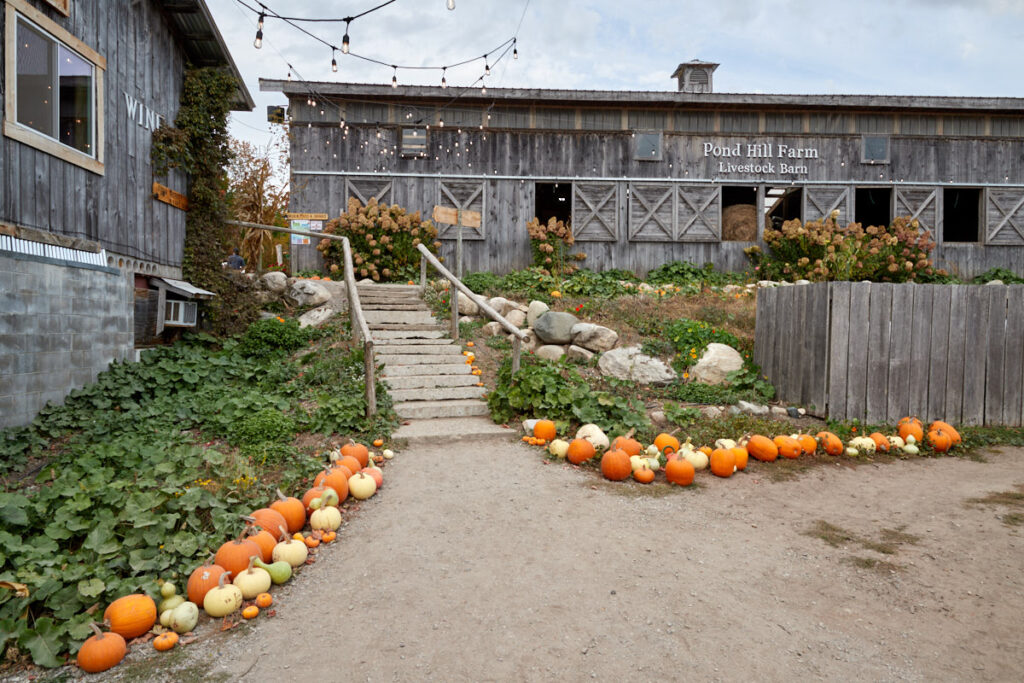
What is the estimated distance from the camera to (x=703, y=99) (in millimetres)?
13852

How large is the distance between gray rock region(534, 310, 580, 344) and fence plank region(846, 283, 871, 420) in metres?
3.54

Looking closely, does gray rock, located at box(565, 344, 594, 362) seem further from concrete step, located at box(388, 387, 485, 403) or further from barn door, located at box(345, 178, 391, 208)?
barn door, located at box(345, 178, 391, 208)

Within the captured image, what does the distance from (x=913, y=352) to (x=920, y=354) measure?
0.09 m

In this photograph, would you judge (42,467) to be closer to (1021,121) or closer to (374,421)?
(374,421)

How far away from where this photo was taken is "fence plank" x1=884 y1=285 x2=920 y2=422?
630 cm

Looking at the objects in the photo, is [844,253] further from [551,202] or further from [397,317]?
[551,202]

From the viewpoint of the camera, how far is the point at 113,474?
4141 millimetres

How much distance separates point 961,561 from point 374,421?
15.2 feet

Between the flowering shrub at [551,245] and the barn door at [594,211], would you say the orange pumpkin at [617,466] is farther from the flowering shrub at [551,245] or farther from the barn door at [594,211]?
the barn door at [594,211]

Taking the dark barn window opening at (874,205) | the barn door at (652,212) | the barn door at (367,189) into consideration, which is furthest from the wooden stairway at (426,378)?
the dark barn window opening at (874,205)

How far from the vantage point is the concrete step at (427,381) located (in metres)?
6.74

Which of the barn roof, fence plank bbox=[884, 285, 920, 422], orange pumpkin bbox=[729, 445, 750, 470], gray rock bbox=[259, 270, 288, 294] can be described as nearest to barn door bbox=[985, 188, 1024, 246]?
the barn roof

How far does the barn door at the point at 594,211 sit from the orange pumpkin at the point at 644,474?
10102 mm

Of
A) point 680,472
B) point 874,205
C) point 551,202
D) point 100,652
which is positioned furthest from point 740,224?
point 100,652
